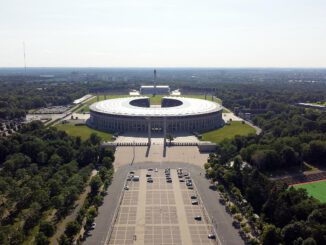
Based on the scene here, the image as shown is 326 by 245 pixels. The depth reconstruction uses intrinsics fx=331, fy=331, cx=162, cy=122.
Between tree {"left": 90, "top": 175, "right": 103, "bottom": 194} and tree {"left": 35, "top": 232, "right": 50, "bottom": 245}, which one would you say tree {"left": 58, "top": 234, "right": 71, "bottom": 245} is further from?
tree {"left": 90, "top": 175, "right": 103, "bottom": 194}

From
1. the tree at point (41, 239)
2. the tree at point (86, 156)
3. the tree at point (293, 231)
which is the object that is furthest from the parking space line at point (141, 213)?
the tree at point (293, 231)

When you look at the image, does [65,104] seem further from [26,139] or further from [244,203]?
[244,203]

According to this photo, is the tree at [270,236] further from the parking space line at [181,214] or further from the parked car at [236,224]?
the parking space line at [181,214]

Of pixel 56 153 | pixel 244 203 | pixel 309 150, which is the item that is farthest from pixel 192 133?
pixel 244 203

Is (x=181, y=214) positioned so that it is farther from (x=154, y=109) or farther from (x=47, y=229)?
(x=154, y=109)

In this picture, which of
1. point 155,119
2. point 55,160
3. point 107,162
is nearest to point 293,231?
point 107,162
